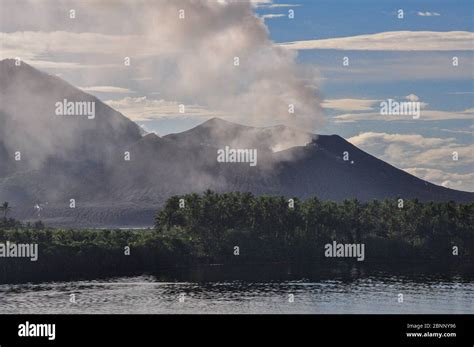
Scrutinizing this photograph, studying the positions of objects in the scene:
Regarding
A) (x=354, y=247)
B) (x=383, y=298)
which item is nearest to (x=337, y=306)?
(x=383, y=298)

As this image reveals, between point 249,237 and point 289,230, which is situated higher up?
point 289,230

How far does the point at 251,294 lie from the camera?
4530 inches

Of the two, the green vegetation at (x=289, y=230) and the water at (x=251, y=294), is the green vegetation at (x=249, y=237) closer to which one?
the green vegetation at (x=289, y=230)

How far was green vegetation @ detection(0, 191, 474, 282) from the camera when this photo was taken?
158 metres

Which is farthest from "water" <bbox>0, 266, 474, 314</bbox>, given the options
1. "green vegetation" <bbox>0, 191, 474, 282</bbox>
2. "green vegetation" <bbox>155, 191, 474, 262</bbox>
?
"green vegetation" <bbox>155, 191, 474, 262</bbox>

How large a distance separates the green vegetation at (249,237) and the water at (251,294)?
1821 centimetres

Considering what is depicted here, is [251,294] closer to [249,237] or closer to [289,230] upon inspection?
[249,237]

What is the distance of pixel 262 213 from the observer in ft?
622

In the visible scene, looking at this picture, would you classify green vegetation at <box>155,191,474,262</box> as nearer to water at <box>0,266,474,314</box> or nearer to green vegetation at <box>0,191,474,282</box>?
green vegetation at <box>0,191,474,282</box>

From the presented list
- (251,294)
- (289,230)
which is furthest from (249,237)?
(251,294)

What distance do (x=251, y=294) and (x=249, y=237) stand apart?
6637 cm

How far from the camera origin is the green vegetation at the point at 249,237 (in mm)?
158000
